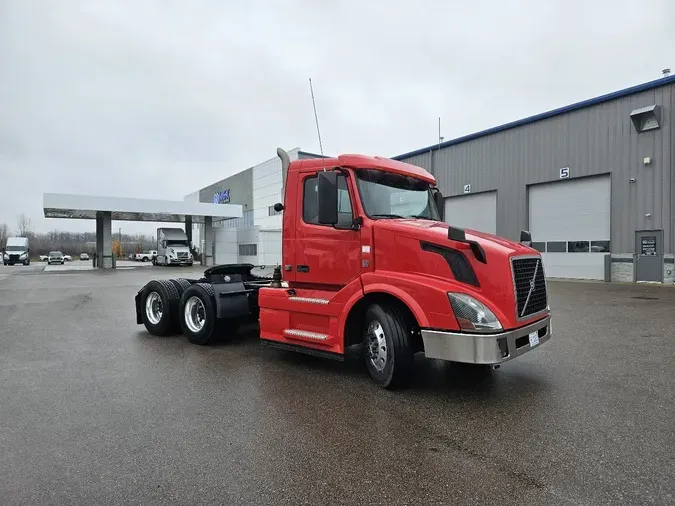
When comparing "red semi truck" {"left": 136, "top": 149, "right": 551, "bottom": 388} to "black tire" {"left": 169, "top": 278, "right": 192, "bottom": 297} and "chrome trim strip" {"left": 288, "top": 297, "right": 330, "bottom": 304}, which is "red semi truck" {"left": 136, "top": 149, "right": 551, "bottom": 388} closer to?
"chrome trim strip" {"left": 288, "top": 297, "right": 330, "bottom": 304}

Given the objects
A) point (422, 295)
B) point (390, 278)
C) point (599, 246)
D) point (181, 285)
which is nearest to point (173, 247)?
point (181, 285)

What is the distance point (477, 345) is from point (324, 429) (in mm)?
1586

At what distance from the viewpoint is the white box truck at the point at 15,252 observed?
46656 millimetres

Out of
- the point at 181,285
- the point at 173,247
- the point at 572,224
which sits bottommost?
the point at 181,285

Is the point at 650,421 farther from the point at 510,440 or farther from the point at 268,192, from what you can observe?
the point at 268,192

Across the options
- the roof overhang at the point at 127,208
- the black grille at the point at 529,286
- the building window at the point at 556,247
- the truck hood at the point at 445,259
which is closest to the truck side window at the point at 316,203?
the truck hood at the point at 445,259

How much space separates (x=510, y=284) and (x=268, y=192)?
41051mm

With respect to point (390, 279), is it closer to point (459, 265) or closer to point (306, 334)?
point (459, 265)

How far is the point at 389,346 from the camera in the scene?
4480mm

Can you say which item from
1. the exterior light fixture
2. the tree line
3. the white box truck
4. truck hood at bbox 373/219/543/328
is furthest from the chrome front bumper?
the tree line

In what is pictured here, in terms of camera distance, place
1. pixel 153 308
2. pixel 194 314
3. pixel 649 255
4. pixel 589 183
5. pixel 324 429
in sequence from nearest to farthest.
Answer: pixel 324 429 → pixel 194 314 → pixel 153 308 → pixel 649 255 → pixel 589 183

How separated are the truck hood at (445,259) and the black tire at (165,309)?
14.9 ft

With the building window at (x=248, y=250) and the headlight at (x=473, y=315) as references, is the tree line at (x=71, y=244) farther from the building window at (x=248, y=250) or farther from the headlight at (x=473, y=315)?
the headlight at (x=473, y=315)

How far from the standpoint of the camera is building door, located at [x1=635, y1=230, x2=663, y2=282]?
18.0m
